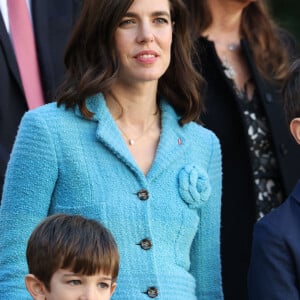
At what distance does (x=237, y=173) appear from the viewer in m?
6.84

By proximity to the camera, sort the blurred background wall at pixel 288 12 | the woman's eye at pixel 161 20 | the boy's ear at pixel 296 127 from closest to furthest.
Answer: the woman's eye at pixel 161 20
the boy's ear at pixel 296 127
the blurred background wall at pixel 288 12

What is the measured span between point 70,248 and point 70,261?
5cm

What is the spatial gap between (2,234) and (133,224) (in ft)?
1.63

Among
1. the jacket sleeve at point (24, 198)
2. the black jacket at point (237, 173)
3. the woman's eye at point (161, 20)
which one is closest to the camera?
the jacket sleeve at point (24, 198)

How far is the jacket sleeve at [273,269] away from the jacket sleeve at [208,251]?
0.28 meters

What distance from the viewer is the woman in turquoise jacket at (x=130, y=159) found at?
543 cm

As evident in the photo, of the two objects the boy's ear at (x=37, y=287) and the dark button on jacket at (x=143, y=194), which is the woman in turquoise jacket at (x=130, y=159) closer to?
Answer: the dark button on jacket at (x=143, y=194)

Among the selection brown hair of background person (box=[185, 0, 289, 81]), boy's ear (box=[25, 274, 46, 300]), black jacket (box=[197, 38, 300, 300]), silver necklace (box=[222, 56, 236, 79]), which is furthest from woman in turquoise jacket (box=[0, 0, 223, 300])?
brown hair of background person (box=[185, 0, 289, 81])

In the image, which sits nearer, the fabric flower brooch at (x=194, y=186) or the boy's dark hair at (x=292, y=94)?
the fabric flower brooch at (x=194, y=186)

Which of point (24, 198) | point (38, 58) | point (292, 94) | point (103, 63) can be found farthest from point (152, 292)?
point (38, 58)

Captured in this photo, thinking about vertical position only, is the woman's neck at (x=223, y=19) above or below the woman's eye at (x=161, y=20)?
above

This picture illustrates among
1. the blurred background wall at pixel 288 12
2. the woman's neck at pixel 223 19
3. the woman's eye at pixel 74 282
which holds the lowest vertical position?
the woman's eye at pixel 74 282

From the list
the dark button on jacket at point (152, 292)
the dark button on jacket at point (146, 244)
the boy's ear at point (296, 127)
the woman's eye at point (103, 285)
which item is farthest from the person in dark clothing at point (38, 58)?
the woman's eye at point (103, 285)

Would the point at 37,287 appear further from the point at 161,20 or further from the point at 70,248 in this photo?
the point at 161,20
